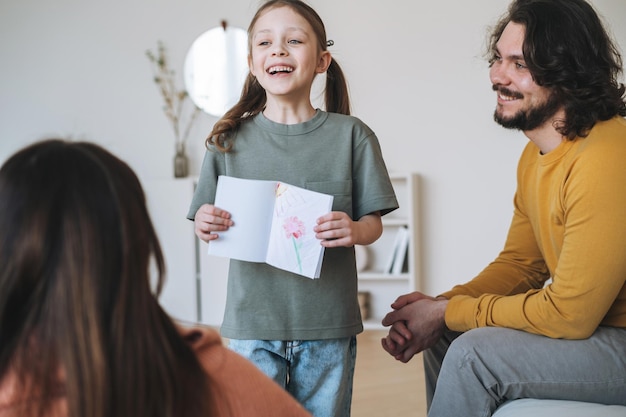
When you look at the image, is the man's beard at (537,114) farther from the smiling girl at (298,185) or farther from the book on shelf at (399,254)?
the book on shelf at (399,254)

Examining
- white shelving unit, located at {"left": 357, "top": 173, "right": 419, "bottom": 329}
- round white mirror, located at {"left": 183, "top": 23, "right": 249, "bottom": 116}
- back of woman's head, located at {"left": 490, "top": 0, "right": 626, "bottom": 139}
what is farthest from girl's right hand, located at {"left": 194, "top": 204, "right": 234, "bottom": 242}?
round white mirror, located at {"left": 183, "top": 23, "right": 249, "bottom": 116}

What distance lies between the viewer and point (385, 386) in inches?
124

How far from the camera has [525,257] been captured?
205 cm

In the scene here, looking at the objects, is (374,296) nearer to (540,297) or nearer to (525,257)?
(525,257)

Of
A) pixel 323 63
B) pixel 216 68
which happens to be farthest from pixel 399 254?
pixel 323 63

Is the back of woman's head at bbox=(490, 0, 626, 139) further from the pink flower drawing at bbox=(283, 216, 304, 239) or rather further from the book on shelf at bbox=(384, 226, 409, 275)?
the book on shelf at bbox=(384, 226, 409, 275)

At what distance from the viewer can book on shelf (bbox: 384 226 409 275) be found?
4267 millimetres

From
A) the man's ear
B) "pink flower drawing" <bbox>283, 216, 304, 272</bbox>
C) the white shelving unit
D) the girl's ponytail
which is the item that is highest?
the man's ear

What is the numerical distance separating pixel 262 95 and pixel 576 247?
82 centimetres

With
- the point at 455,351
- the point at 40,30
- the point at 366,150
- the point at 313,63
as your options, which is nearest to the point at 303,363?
the point at 455,351

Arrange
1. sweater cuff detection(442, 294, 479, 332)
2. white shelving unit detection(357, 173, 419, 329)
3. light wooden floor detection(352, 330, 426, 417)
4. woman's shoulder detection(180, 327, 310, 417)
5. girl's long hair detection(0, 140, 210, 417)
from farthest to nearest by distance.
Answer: white shelving unit detection(357, 173, 419, 329)
light wooden floor detection(352, 330, 426, 417)
sweater cuff detection(442, 294, 479, 332)
woman's shoulder detection(180, 327, 310, 417)
girl's long hair detection(0, 140, 210, 417)

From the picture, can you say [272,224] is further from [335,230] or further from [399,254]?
[399,254]

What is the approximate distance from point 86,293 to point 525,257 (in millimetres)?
1496

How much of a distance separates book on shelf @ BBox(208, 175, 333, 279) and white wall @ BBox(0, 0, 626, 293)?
9.31 ft
